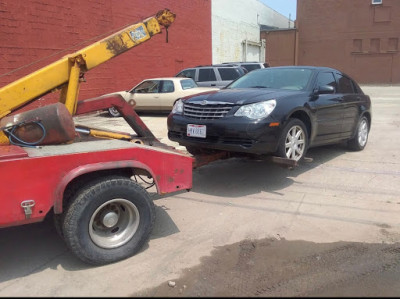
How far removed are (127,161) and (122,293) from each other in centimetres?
115

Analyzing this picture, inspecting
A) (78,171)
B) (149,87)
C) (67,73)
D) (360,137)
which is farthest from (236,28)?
(78,171)

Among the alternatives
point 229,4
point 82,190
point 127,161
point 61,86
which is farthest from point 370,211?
point 229,4

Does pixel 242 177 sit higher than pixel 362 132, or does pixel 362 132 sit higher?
pixel 362 132

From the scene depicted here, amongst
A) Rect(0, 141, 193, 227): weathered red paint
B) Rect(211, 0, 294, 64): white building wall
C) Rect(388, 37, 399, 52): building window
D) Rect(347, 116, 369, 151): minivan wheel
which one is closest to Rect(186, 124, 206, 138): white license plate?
Rect(0, 141, 193, 227): weathered red paint

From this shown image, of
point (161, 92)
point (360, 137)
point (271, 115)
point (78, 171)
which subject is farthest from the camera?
point (161, 92)

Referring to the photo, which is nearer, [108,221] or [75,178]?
[75,178]

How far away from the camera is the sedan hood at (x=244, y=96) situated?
17.7 feet

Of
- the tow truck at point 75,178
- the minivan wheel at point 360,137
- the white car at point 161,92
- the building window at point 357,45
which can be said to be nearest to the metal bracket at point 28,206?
the tow truck at point 75,178

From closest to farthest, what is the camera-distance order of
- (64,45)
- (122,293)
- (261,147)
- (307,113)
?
(122,293) → (261,147) → (307,113) → (64,45)

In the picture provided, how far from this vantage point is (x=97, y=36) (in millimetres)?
12000

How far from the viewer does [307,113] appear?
584 cm

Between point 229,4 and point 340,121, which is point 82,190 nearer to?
point 340,121

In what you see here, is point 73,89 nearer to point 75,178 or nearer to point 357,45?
point 75,178

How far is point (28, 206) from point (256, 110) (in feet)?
10.3
